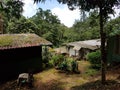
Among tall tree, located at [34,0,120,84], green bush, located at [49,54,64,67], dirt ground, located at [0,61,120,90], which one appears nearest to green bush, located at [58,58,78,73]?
dirt ground, located at [0,61,120,90]

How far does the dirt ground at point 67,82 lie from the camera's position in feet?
42.0

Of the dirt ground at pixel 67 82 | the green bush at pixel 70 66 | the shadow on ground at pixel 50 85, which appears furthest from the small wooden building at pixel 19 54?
the green bush at pixel 70 66

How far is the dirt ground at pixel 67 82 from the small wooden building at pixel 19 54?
139 centimetres

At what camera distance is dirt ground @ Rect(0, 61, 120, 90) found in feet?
42.0

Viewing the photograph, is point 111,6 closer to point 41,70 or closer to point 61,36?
point 41,70

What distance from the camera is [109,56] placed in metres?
20.2

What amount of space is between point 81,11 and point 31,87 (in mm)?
7107

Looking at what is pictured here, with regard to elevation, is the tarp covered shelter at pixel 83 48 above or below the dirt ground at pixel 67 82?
above

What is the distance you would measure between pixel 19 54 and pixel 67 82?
19.2ft

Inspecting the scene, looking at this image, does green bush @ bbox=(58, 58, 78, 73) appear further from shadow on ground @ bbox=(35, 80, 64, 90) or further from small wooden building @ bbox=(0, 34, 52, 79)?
shadow on ground @ bbox=(35, 80, 64, 90)

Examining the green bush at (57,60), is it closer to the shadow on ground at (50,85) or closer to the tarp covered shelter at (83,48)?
the shadow on ground at (50,85)

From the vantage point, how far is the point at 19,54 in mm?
18641

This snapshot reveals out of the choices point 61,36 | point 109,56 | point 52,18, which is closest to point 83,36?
point 61,36

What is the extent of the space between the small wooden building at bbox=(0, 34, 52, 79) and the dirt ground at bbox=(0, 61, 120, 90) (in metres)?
1.39
